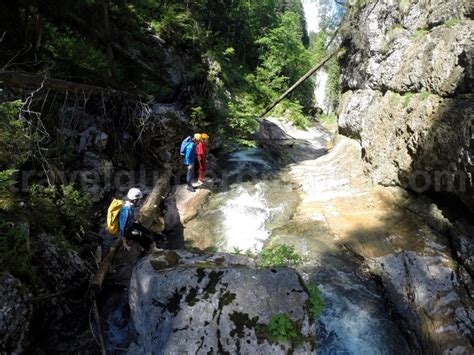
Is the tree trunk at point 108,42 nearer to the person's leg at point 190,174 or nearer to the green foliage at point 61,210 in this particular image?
the person's leg at point 190,174

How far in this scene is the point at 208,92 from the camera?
15109 millimetres

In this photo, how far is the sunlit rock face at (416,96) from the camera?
8.23 m

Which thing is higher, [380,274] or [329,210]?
[329,210]

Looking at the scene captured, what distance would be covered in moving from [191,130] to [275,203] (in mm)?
4482

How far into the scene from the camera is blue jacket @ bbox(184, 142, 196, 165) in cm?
1077

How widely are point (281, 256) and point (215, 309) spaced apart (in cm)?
292

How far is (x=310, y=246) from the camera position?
335 inches

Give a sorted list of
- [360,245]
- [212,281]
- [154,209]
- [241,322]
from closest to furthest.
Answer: [241,322]
[212,281]
[360,245]
[154,209]

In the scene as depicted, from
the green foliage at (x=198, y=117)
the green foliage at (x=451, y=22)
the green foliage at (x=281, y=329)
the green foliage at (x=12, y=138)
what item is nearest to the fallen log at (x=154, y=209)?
the green foliage at (x=198, y=117)

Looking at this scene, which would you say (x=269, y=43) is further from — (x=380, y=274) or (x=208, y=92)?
(x=380, y=274)

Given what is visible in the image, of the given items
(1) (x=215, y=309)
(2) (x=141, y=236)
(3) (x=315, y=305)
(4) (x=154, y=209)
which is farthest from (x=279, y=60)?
(1) (x=215, y=309)

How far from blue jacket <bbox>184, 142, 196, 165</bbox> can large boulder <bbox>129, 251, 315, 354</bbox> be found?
17.5 ft

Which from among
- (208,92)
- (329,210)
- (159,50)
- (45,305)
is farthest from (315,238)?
(159,50)

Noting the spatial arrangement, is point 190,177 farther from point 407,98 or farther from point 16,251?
point 407,98
